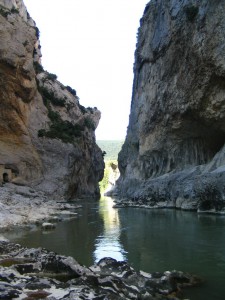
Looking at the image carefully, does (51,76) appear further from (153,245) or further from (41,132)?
(153,245)

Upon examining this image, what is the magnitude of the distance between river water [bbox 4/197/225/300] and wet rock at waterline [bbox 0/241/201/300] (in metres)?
0.65

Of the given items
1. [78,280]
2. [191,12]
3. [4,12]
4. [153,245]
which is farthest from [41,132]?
[78,280]

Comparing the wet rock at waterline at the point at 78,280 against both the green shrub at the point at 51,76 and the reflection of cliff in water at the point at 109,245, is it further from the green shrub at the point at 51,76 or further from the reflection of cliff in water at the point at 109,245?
the green shrub at the point at 51,76

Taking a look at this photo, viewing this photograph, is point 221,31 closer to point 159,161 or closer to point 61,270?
point 159,161

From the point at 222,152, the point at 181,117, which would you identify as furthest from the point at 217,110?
the point at 181,117

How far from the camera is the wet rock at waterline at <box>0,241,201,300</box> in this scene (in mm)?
7328

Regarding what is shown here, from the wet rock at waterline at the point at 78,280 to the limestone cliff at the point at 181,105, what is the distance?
19.4m

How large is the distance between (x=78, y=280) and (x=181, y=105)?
109 feet

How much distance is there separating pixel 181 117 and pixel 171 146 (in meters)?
6.24

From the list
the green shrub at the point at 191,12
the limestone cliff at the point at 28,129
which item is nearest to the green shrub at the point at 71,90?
the limestone cliff at the point at 28,129

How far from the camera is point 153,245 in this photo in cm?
1433

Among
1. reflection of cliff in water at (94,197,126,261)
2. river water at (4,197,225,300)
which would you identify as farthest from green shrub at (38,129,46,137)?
reflection of cliff in water at (94,197,126,261)

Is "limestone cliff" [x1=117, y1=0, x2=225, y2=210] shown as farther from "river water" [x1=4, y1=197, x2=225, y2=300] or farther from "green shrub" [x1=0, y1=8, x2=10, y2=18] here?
"green shrub" [x1=0, y1=8, x2=10, y2=18]

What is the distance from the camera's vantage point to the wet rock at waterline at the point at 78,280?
7.33m
